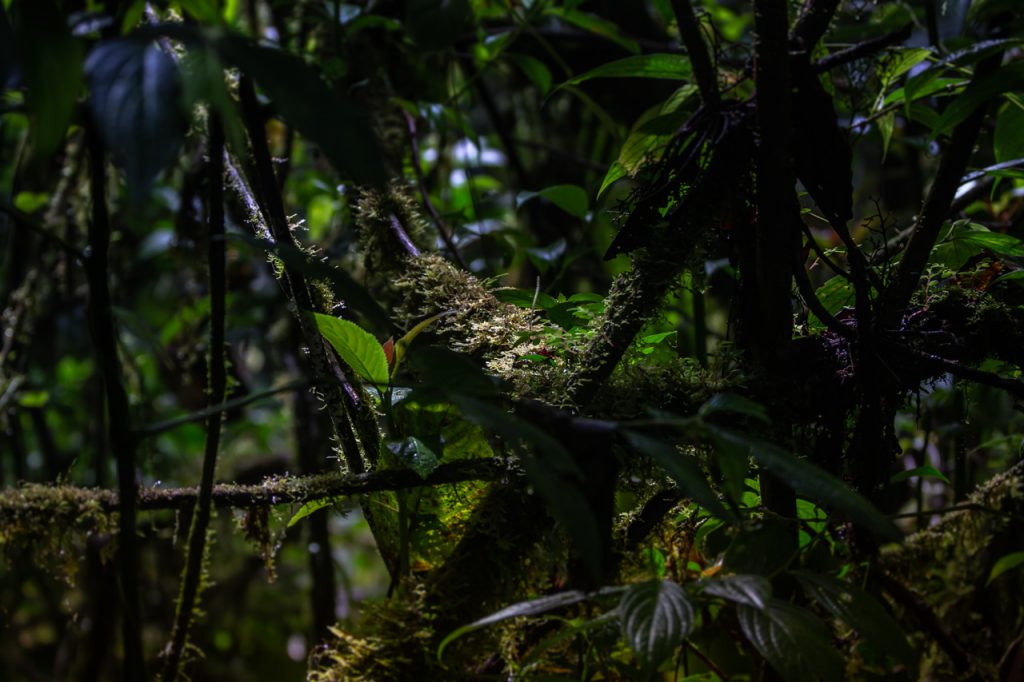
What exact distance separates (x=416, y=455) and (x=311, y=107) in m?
0.27

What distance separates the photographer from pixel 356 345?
59 cm

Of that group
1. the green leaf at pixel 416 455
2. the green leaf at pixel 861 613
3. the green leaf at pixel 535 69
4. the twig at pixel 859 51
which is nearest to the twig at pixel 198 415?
the green leaf at pixel 416 455

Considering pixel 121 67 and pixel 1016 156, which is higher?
pixel 1016 156

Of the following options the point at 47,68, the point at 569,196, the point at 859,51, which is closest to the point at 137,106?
the point at 47,68

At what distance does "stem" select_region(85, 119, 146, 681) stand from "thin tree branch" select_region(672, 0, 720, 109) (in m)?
0.41

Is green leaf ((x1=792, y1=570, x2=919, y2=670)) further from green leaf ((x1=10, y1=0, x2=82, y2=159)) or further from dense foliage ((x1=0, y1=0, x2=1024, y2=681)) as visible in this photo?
green leaf ((x1=10, y1=0, x2=82, y2=159))

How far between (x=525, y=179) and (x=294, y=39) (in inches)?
19.0

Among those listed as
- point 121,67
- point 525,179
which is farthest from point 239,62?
point 525,179

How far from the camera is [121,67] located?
331mm

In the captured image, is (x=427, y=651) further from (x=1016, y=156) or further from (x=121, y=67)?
(x=1016, y=156)

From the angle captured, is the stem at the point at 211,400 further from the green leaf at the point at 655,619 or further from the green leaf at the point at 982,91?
the green leaf at the point at 982,91

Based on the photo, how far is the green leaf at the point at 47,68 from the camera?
1.03ft

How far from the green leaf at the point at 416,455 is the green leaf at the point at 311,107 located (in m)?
0.24

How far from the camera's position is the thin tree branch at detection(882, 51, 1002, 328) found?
618 millimetres
